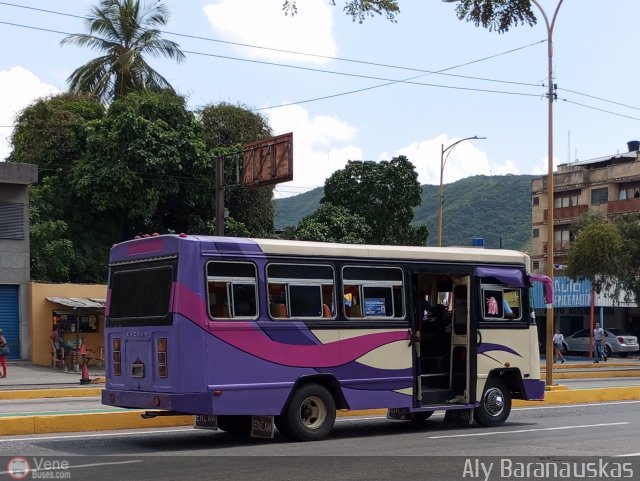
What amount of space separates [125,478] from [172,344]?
9.63 ft

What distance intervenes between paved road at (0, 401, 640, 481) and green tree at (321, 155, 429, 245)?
3691 centimetres

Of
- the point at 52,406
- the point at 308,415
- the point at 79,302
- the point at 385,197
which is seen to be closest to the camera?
the point at 308,415

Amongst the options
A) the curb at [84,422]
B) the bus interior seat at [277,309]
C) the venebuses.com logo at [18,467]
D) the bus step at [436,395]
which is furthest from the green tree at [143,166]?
the venebuses.com logo at [18,467]

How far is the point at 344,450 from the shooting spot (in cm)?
→ 1284

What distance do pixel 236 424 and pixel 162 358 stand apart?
6.91ft

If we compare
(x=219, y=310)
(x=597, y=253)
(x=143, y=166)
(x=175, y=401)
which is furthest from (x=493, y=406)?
(x=597, y=253)

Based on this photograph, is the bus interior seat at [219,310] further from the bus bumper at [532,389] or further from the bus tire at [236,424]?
the bus bumper at [532,389]

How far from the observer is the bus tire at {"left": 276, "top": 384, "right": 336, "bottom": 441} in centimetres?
1370

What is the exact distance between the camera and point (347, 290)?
14602 millimetres

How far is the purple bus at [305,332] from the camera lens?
516 inches

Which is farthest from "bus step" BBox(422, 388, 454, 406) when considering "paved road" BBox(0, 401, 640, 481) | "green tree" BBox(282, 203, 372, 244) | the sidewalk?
"green tree" BBox(282, 203, 372, 244)

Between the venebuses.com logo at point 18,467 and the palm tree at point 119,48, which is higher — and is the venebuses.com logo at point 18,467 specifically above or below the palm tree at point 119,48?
below

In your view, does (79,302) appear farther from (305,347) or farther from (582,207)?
(582,207)

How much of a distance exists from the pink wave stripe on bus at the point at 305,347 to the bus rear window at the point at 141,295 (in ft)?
2.95
